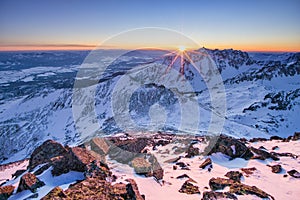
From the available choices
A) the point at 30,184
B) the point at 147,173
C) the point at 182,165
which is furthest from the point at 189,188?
the point at 30,184

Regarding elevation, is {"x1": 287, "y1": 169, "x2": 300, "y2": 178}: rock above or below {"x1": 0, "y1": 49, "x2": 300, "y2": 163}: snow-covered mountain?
above

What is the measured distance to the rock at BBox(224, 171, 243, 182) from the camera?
16906 mm

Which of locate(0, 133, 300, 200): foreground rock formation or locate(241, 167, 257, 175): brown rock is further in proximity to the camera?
locate(241, 167, 257, 175): brown rock

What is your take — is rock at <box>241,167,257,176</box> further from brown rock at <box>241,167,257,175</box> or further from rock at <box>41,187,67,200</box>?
rock at <box>41,187,67,200</box>

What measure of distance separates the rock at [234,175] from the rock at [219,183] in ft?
3.10

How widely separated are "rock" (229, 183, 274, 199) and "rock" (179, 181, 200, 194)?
7.48 feet

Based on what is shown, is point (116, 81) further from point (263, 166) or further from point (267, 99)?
point (263, 166)

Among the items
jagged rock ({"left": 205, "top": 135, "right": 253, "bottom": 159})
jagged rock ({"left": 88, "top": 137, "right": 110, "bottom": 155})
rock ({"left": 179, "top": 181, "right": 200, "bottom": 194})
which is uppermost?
rock ({"left": 179, "top": 181, "right": 200, "bottom": 194})

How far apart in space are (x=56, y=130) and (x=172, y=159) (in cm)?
11653

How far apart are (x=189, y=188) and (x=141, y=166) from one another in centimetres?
482

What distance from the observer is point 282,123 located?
267 feet

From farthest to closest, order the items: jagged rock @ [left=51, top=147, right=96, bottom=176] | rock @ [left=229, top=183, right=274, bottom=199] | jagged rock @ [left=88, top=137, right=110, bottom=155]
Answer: jagged rock @ [left=88, top=137, right=110, bottom=155] < jagged rock @ [left=51, top=147, right=96, bottom=176] < rock @ [left=229, top=183, right=274, bottom=199]

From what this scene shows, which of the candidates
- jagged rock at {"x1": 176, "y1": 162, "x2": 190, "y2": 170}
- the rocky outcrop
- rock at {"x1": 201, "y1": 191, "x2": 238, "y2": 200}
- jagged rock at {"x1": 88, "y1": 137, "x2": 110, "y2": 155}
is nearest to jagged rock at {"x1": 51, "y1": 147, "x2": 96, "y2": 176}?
the rocky outcrop

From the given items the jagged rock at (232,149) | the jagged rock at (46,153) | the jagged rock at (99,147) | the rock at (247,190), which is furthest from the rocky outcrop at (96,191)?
the jagged rock at (232,149)
